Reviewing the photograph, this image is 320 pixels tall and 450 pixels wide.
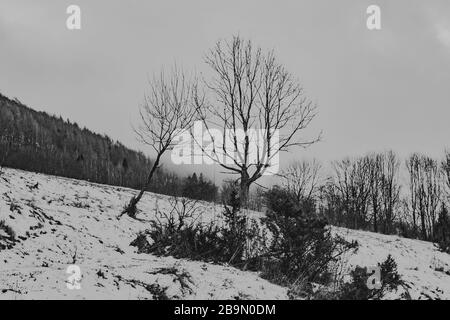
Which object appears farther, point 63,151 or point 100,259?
point 63,151

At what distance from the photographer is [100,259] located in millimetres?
6680

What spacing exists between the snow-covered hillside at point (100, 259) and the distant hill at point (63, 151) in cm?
520

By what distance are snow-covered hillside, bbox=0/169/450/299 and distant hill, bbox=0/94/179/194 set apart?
5.20m

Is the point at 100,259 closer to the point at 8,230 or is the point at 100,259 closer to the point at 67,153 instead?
the point at 8,230

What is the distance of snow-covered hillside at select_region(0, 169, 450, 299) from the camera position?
435cm

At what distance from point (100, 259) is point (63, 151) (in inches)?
757

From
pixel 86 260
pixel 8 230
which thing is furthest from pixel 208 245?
pixel 8 230

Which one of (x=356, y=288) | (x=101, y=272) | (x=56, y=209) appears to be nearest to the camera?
(x=101, y=272)

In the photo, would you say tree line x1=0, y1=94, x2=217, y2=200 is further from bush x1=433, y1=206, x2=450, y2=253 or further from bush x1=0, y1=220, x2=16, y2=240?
bush x1=433, y1=206, x2=450, y2=253

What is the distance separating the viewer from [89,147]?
2831cm

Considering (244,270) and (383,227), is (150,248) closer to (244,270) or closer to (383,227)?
(244,270)

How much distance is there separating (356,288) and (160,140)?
10.8 metres

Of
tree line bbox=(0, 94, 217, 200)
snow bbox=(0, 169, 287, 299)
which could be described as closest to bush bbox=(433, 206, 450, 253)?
tree line bbox=(0, 94, 217, 200)
